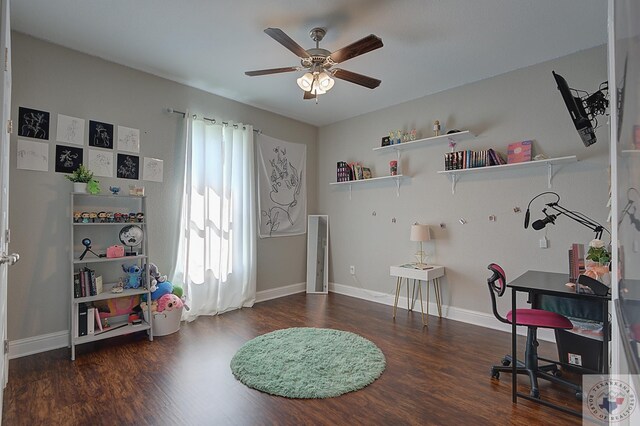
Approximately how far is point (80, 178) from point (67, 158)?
28 centimetres

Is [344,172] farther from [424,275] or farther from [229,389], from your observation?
[229,389]

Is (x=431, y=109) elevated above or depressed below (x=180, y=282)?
above

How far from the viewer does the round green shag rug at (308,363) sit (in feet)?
7.06

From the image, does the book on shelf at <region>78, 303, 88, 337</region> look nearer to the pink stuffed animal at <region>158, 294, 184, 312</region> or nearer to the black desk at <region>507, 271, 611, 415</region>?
the pink stuffed animal at <region>158, 294, 184, 312</region>

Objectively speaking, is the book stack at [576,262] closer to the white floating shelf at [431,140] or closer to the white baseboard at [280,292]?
the white floating shelf at [431,140]

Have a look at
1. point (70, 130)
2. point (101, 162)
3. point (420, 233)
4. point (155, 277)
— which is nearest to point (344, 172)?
point (420, 233)

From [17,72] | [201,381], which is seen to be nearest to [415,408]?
[201,381]

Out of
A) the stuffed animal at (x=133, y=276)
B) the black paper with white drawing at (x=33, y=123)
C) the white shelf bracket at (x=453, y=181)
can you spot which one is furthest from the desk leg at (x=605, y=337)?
the black paper with white drawing at (x=33, y=123)

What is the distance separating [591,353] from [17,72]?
16.2 ft

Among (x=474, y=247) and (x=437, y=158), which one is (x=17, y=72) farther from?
(x=474, y=247)

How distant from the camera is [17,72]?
2.64m

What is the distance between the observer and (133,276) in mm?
3055

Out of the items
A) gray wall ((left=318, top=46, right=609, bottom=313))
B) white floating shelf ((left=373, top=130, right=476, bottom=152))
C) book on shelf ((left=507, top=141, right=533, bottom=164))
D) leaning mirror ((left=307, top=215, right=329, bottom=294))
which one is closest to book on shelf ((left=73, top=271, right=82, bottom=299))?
leaning mirror ((left=307, top=215, right=329, bottom=294))

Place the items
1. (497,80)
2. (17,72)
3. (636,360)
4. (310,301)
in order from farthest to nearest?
(310,301)
(497,80)
(17,72)
(636,360)
